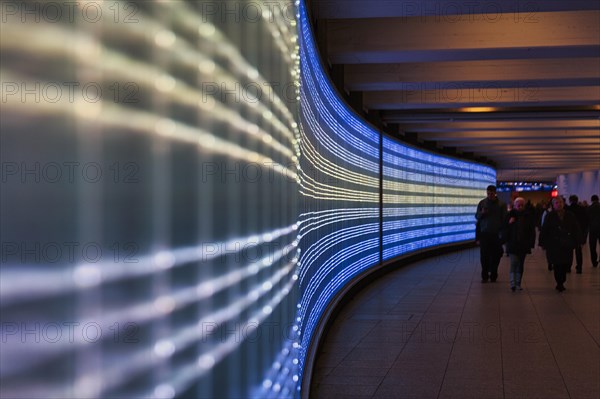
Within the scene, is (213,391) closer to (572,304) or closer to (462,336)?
(462,336)

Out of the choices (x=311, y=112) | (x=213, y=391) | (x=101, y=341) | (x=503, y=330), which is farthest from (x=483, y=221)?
(x=101, y=341)

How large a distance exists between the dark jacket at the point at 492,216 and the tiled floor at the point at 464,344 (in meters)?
1.02

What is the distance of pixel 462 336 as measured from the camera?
8906 mm

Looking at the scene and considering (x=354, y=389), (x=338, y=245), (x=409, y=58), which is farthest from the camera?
(x=409, y=58)

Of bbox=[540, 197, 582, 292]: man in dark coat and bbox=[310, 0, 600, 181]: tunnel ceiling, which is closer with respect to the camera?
bbox=[310, 0, 600, 181]: tunnel ceiling

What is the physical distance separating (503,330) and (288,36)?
592 cm

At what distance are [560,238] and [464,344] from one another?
564 centimetres

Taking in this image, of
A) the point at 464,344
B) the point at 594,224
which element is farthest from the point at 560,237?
the point at 594,224

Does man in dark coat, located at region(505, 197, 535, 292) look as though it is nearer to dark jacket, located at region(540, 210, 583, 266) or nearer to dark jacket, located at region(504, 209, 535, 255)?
dark jacket, located at region(504, 209, 535, 255)

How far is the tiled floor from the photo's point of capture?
6441mm

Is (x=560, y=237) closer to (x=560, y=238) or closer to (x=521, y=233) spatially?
(x=560, y=238)

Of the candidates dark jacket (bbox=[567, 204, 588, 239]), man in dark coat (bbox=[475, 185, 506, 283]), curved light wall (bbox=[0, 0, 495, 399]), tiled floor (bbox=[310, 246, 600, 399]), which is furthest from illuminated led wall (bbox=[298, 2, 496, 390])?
dark jacket (bbox=[567, 204, 588, 239])

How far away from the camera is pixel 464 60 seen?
11.8 metres

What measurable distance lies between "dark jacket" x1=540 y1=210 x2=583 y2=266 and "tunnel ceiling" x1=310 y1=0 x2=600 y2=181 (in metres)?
2.27
